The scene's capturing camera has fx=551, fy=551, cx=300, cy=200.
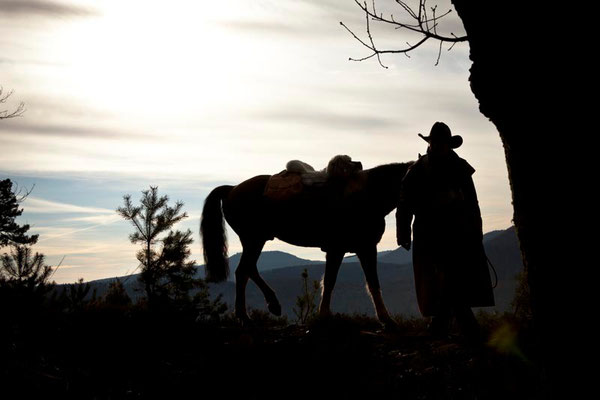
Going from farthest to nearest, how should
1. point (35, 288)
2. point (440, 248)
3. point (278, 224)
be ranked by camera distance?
point (278, 224) → point (440, 248) → point (35, 288)

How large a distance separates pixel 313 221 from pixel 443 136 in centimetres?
290

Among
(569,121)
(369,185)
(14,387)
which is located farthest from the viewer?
(369,185)

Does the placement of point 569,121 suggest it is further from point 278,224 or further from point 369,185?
point 278,224

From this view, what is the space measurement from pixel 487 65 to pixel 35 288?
548 cm

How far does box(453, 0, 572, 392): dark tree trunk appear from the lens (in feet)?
7.79

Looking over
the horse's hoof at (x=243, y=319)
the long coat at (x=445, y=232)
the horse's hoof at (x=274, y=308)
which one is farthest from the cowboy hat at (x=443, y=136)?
the horse's hoof at (x=243, y=319)

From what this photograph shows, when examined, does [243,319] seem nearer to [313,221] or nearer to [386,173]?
[313,221]

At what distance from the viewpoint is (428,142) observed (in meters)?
6.69

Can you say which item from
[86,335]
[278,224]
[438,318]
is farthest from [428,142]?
[86,335]

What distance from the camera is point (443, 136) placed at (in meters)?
6.57

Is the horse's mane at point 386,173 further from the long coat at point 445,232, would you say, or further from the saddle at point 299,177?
the long coat at point 445,232

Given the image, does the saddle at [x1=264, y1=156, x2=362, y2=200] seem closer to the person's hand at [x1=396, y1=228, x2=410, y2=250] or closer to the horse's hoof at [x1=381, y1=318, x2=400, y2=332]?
the person's hand at [x1=396, y1=228, x2=410, y2=250]


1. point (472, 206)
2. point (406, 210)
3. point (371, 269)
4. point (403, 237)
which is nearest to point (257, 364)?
point (403, 237)

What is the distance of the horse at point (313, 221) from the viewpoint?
8.19 m
